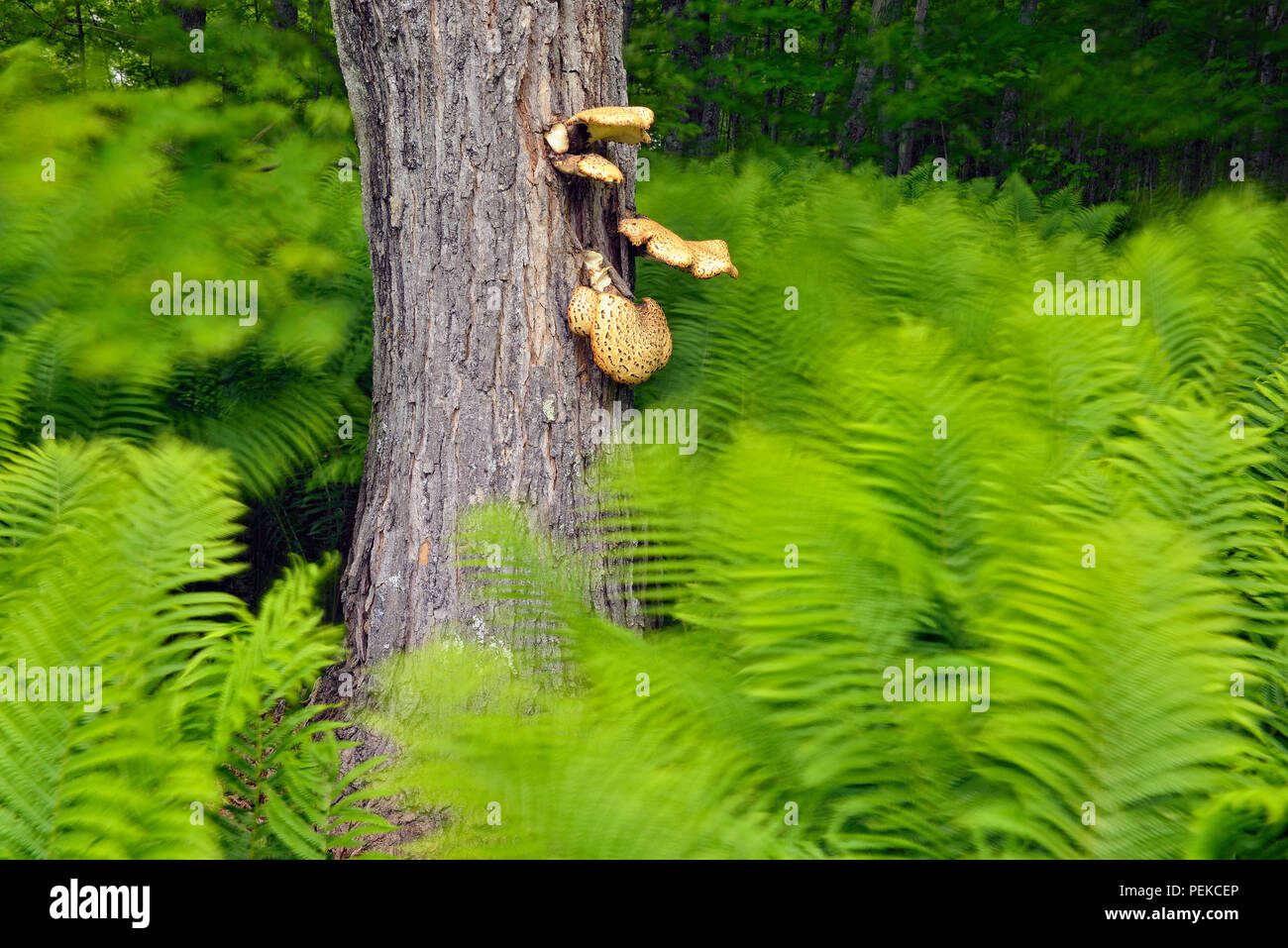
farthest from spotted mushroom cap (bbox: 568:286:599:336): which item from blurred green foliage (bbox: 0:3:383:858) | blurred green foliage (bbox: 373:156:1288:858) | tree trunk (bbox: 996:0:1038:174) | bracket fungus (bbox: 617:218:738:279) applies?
tree trunk (bbox: 996:0:1038:174)

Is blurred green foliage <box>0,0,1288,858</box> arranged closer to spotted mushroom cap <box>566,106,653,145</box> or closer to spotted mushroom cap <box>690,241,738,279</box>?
spotted mushroom cap <box>690,241,738,279</box>

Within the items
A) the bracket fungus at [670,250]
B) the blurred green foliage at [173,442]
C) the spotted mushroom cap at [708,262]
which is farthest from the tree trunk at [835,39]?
the bracket fungus at [670,250]

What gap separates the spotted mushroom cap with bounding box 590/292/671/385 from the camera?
6.34 ft

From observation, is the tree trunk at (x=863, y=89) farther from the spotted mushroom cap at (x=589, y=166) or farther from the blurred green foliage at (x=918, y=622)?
the spotted mushroom cap at (x=589, y=166)

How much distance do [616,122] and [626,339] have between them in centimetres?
48

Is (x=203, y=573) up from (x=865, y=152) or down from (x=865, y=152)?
down

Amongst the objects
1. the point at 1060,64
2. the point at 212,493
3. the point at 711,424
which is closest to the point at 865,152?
the point at 1060,64

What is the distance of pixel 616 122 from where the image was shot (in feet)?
5.99

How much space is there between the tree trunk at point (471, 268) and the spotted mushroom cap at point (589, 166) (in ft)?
0.16

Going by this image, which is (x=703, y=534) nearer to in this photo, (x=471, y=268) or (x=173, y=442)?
(x=471, y=268)

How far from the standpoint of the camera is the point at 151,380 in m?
2.49

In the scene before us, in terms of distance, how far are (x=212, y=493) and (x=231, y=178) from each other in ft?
5.23

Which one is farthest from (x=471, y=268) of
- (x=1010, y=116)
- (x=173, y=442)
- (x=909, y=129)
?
(x=1010, y=116)
